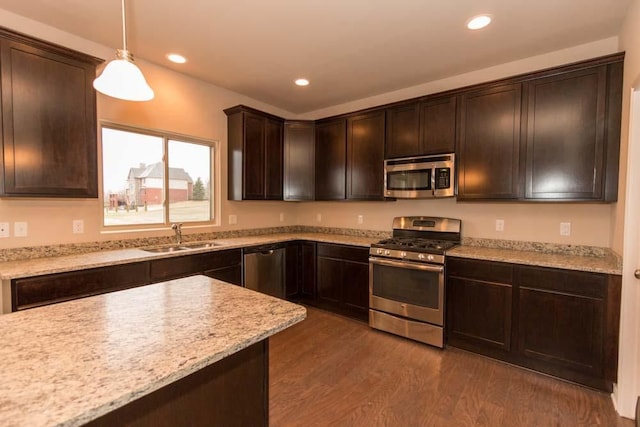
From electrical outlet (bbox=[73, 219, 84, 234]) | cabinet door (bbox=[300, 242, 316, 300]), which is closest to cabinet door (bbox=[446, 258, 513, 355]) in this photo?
cabinet door (bbox=[300, 242, 316, 300])

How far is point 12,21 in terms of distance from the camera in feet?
7.38

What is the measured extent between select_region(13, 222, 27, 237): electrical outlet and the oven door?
300 cm

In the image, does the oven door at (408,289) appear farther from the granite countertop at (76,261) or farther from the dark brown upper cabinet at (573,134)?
the granite countertop at (76,261)

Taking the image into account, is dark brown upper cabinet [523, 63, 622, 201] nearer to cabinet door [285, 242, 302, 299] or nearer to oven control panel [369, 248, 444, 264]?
oven control panel [369, 248, 444, 264]

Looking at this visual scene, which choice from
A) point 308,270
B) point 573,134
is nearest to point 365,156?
point 308,270

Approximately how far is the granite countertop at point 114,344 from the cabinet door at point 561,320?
2152 millimetres

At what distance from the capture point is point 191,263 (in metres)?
2.80

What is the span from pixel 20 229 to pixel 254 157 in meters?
2.22

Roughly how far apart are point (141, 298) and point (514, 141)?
3.03 meters

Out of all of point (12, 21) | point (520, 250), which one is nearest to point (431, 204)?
point (520, 250)

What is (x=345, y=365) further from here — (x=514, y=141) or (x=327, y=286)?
(x=514, y=141)

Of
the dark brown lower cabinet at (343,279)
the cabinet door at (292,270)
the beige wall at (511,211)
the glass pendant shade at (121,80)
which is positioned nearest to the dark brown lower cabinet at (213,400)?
the glass pendant shade at (121,80)

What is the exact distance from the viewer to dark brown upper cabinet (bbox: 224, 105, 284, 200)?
362 centimetres

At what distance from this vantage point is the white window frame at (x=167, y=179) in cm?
277
